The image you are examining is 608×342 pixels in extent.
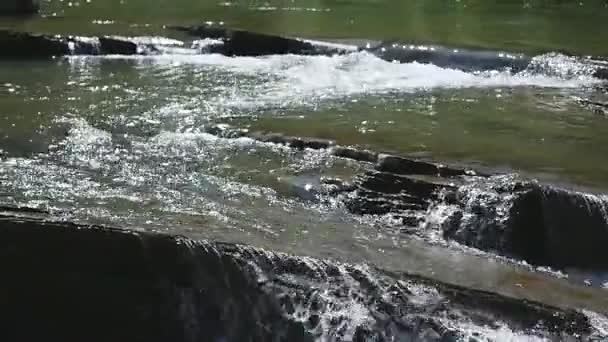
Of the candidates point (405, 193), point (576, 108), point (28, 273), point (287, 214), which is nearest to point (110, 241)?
point (28, 273)

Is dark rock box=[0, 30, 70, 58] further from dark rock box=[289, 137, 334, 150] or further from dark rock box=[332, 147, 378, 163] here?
dark rock box=[332, 147, 378, 163]

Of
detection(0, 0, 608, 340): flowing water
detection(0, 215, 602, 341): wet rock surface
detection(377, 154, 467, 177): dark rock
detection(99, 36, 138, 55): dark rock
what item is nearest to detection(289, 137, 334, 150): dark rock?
detection(0, 0, 608, 340): flowing water

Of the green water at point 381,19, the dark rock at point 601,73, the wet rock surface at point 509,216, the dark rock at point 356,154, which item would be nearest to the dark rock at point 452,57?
the green water at point 381,19

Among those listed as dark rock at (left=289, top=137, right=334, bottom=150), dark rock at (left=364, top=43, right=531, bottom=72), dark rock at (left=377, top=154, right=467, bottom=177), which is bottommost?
dark rock at (left=289, top=137, right=334, bottom=150)

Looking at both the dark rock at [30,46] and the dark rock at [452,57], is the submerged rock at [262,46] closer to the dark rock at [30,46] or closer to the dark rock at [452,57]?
the dark rock at [452,57]

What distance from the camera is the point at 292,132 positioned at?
997 centimetres

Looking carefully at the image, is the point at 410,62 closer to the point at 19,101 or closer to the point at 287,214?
the point at 19,101

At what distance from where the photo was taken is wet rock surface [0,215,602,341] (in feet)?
19.6

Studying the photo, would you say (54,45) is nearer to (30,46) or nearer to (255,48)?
(30,46)

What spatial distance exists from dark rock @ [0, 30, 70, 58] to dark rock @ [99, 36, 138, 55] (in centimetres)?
70

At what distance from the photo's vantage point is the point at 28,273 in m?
6.05

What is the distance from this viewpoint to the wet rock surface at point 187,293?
596cm

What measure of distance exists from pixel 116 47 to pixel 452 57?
6.69 m

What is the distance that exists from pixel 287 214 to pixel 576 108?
6098 mm
